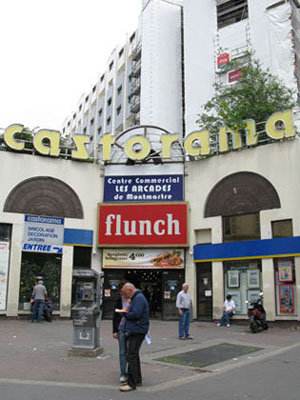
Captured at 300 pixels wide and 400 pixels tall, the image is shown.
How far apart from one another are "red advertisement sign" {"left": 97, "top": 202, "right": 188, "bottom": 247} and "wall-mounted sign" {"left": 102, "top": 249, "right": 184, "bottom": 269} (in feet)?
1.41

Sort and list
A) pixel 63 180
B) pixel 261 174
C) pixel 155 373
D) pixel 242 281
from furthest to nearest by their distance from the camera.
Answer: pixel 63 180 → pixel 261 174 → pixel 242 281 → pixel 155 373

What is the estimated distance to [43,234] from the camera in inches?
760

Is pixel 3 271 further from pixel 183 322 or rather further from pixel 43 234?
pixel 183 322

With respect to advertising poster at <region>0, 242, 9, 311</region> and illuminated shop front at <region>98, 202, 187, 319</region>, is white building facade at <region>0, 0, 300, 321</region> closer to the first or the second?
illuminated shop front at <region>98, 202, 187, 319</region>

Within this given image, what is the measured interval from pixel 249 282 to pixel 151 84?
97.3ft

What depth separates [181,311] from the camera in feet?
43.2

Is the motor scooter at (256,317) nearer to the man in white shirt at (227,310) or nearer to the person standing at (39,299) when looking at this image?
the man in white shirt at (227,310)

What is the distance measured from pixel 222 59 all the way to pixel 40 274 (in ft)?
87.1

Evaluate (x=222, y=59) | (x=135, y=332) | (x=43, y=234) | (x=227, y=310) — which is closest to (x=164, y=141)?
(x=43, y=234)

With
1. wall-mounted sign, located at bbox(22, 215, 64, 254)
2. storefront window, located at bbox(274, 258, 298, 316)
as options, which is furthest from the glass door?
wall-mounted sign, located at bbox(22, 215, 64, 254)

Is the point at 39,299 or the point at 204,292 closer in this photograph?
the point at 39,299

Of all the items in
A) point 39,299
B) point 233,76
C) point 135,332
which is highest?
point 233,76

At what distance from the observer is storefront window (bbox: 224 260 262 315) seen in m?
18.0

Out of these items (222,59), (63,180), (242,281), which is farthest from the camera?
(222,59)
